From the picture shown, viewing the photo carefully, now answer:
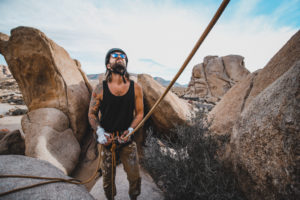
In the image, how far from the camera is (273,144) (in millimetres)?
1083

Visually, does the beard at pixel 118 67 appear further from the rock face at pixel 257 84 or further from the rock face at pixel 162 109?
the rock face at pixel 257 84

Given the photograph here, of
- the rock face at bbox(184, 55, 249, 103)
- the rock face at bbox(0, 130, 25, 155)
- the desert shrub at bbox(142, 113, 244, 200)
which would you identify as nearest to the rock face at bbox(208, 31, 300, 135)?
the desert shrub at bbox(142, 113, 244, 200)

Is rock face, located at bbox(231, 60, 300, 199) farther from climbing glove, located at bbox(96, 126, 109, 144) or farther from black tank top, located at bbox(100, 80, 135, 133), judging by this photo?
climbing glove, located at bbox(96, 126, 109, 144)

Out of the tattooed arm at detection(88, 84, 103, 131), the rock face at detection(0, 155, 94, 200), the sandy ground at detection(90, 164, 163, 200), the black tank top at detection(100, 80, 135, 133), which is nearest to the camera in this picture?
the rock face at detection(0, 155, 94, 200)

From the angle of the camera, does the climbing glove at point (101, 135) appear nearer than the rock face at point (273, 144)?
No

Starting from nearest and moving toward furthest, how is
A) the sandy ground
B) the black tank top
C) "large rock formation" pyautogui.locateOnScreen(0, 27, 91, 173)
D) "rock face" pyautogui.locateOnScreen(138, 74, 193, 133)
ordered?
the black tank top
the sandy ground
"large rock formation" pyautogui.locateOnScreen(0, 27, 91, 173)
"rock face" pyautogui.locateOnScreen(138, 74, 193, 133)

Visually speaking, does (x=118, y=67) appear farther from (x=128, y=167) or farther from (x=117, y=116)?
(x=128, y=167)

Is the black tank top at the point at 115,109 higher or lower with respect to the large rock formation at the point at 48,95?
higher

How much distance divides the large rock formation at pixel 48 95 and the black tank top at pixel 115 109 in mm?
2251

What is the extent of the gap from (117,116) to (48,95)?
313cm

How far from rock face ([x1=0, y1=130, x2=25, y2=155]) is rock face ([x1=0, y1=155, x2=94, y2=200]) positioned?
8.25 feet

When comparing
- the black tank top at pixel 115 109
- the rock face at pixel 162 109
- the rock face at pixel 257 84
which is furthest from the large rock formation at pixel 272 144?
the rock face at pixel 162 109

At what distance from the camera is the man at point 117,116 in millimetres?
1985

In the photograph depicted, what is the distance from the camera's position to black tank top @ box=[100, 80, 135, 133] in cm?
198
